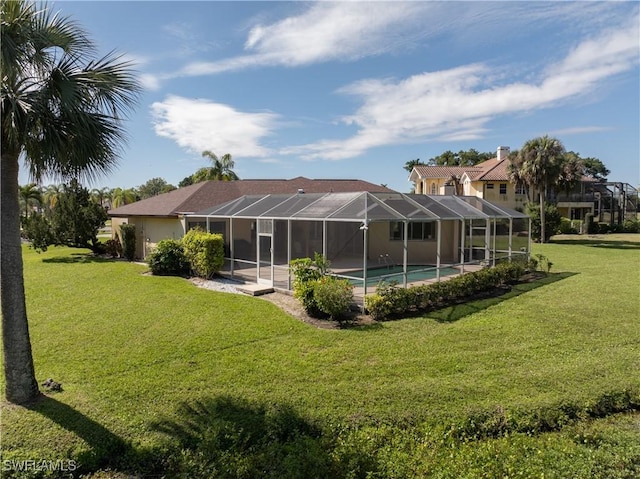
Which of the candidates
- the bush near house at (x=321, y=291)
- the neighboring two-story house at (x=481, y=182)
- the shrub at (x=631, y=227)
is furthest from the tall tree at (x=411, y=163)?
the bush near house at (x=321, y=291)

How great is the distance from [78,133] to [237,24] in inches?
321

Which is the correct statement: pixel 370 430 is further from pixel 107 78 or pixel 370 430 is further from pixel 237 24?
pixel 237 24

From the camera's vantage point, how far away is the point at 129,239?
2155 centimetres

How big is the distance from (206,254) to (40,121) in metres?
10.1

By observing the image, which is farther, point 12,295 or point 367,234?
point 367,234

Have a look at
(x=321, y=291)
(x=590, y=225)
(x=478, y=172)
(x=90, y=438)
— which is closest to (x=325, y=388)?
(x=90, y=438)

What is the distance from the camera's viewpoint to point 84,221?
904 inches

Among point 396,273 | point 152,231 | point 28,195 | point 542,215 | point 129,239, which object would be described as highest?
point 28,195

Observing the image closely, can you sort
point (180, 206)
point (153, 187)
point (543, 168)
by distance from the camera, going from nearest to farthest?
point (180, 206)
point (543, 168)
point (153, 187)

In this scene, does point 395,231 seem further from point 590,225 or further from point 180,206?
point 590,225

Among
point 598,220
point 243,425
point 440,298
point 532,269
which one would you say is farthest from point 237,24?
point 598,220

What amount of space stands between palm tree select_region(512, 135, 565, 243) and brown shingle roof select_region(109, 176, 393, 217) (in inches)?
496

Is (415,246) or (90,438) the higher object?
(415,246)

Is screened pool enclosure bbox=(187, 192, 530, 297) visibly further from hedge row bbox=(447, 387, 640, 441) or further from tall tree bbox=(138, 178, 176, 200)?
tall tree bbox=(138, 178, 176, 200)
